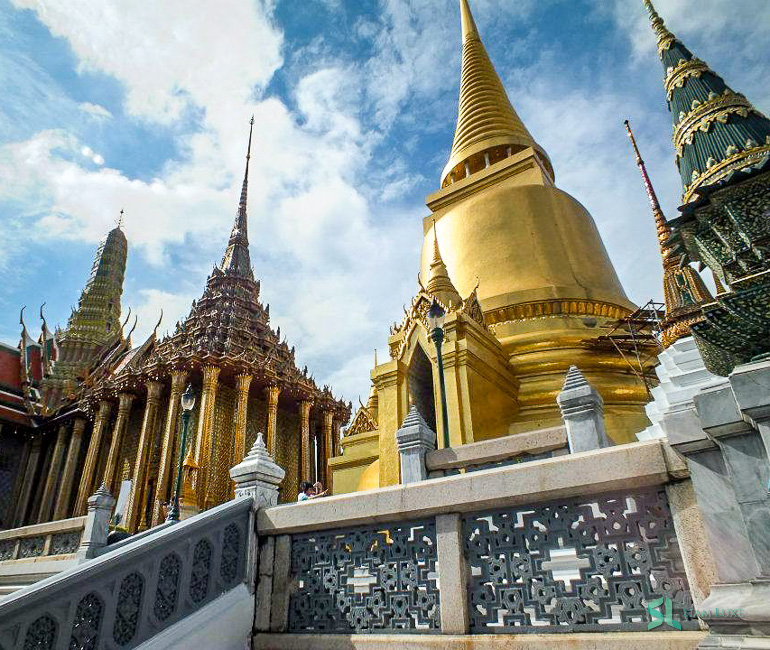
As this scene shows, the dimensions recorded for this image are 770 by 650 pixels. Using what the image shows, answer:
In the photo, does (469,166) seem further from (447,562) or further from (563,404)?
(447,562)

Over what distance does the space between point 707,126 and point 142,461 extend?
19858mm

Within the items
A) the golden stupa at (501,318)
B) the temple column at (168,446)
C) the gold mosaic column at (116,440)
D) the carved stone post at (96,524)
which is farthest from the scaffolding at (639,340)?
the gold mosaic column at (116,440)

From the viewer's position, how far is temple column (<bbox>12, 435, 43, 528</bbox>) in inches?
939

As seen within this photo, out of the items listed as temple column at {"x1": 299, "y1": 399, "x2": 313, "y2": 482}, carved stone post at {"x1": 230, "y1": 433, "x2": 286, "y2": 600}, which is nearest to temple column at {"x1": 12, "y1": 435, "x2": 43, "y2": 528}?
temple column at {"x1": 299, "y1": 399, "x2": 313, "y2": 482}

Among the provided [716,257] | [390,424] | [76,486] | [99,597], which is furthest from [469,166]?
[76,486]

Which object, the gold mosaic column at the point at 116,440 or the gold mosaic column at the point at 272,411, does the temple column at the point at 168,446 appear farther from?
the gold mosaic column at the point at 272,411

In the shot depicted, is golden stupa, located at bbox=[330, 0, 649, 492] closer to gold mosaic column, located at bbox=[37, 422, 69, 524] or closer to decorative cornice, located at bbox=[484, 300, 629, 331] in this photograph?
decorative cornice, located at bbox=[484, 300, 629, 331]

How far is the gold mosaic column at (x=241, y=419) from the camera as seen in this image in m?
18.7

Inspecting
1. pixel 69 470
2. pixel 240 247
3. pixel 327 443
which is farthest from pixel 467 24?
pixel 69 470

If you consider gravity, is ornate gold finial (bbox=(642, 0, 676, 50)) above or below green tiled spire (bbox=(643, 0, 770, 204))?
above

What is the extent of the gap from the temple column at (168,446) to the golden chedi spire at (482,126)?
37.9ft

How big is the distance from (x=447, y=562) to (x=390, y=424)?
708cm

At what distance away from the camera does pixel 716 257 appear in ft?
11.2

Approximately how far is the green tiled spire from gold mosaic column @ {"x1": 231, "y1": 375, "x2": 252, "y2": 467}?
1674 cm
